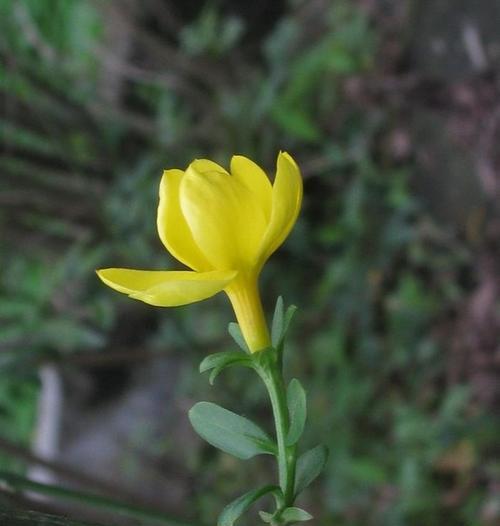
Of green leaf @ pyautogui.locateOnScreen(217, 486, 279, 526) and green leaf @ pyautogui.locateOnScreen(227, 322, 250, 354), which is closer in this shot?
green leaf @ pyautogui.locateOnScreen(217, 486, 279, 526)

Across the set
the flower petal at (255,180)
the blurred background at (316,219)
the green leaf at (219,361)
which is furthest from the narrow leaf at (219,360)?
the blurred background at (316,219)

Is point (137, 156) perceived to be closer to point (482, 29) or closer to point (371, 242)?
point (371, 242)

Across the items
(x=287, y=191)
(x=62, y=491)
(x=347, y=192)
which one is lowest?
(x=62, y=491)

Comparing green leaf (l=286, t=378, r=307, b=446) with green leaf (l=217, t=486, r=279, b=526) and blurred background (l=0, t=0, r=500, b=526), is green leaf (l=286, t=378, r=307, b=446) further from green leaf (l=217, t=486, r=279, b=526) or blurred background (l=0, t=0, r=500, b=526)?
blurred background (l=0, t=0, r=500, b=526)

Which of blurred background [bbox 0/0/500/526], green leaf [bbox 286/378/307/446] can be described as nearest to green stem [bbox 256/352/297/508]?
green leaf [bbox 286/378/307/446]

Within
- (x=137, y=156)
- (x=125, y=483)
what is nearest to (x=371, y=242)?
(x=137, y=156)

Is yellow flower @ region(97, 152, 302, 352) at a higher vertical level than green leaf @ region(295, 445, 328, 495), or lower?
higher
